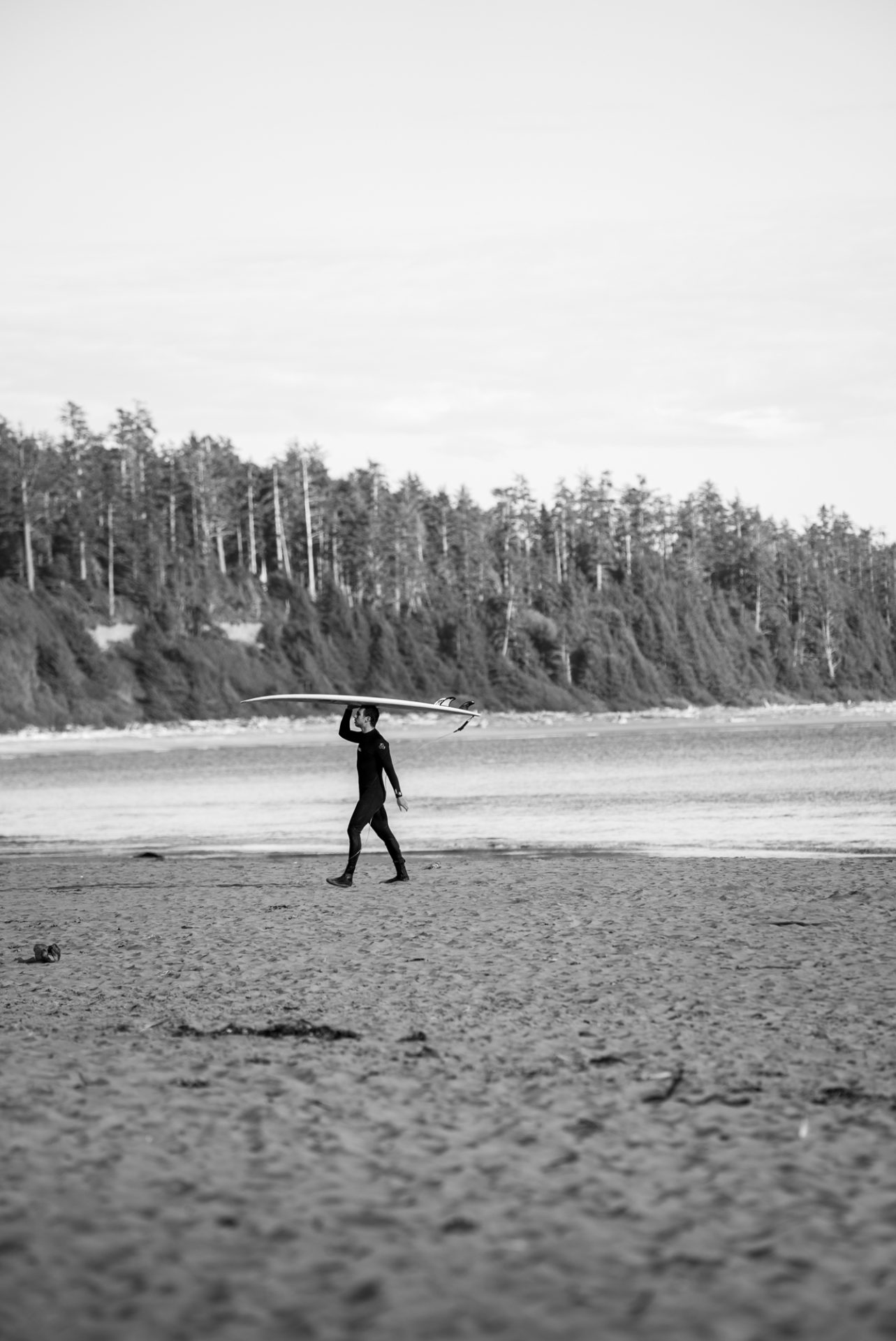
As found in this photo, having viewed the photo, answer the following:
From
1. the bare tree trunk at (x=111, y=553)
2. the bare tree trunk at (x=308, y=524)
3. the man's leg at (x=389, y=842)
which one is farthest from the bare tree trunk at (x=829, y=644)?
the man's leg at (x=389, y=842)

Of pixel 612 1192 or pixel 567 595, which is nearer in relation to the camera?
pixel 612 1192

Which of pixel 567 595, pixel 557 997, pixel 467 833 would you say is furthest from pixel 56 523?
pixel 557 997

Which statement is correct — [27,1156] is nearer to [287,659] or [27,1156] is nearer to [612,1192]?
[612,1192]

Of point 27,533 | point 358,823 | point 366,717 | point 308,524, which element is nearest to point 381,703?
point 366,717

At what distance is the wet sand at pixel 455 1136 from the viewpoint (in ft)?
15.5

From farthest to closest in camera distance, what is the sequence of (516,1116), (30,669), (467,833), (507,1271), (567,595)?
(567,595) < (30,669) < (467,833) < (516,1116) < (507,1271)

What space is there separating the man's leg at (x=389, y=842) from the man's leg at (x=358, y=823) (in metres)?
0.10

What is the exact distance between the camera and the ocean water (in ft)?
80.9

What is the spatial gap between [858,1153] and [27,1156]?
373 cm

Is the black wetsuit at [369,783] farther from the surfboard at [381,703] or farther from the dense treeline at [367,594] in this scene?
the dense treeline at [367,594]

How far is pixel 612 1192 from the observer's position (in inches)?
225

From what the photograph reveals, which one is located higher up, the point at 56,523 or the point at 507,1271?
the point at 56,523

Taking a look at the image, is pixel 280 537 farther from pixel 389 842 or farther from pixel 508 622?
pixel 389 842

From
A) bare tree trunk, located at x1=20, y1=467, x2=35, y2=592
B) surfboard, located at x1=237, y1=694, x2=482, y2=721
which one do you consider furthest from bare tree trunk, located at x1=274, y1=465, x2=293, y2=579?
surfboard, located at x1=237, y1=694, x2=482, y2=721
